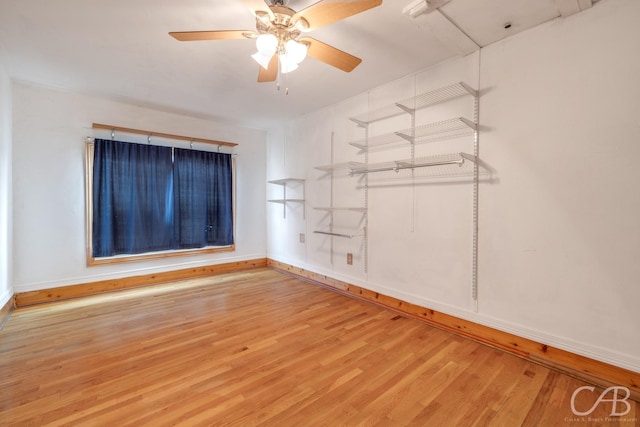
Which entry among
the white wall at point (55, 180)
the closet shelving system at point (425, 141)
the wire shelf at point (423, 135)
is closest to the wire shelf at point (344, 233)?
the closet shelving system at point (425, 141)

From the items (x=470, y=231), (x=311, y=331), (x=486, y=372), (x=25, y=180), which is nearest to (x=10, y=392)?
(x=311, y=331)

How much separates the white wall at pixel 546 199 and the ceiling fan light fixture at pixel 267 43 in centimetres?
179

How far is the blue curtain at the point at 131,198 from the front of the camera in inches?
144

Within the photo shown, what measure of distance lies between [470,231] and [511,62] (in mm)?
1450

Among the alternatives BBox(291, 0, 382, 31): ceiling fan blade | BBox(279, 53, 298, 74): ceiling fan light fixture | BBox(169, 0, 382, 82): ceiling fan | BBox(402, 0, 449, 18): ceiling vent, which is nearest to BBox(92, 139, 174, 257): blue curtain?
BBox(169, 0, 382, 82): ceiling fan

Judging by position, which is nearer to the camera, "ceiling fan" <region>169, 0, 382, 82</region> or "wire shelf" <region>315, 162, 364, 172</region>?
"ceiling fan" <region>169, 0, 382, 82</region>

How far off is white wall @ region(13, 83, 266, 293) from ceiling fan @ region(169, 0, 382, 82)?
2833 mm

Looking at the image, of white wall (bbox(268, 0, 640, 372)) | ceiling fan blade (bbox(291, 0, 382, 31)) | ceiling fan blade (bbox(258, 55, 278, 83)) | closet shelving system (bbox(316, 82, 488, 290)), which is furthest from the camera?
closet shelving system (bbox(316, 82, 488, 290))

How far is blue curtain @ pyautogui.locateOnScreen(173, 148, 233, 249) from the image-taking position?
14.1 feet

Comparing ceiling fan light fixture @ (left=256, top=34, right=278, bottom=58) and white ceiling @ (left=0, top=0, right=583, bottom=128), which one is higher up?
white ceiling @ (left=0, top=0, right=583, bottom=128)

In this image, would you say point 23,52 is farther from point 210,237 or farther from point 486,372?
point 486,372

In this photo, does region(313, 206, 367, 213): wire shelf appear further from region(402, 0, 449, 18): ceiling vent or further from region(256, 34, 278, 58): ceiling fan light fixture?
region(256, 34, 278, 58): ceiling fan light fixture

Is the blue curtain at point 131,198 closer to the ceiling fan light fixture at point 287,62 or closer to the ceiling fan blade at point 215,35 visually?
the ceiling fan blade at point 215,35

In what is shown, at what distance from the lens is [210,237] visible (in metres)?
4.61
